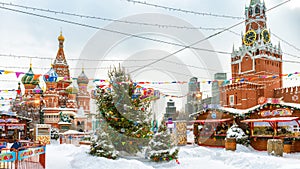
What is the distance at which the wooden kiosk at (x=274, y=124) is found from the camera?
19656mm

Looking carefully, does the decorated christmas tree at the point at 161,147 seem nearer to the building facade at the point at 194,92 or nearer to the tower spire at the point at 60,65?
the building facade at the point at 194,92

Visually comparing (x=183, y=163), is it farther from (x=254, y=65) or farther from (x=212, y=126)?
(x=254, y=65)

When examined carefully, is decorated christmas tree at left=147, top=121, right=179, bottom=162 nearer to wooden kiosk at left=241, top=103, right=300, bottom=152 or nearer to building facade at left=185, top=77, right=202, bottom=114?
building facade at left=185, top=77, right=202, bottom=114

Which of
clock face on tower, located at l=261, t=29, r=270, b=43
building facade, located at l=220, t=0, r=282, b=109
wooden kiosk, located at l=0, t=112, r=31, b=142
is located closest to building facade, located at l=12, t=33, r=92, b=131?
wooden kiosk, located at l=0, t=112, r=31, b=142

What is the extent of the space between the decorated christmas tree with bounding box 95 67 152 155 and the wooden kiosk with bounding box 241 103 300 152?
988cm

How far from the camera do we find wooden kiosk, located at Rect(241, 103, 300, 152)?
19.7 meters

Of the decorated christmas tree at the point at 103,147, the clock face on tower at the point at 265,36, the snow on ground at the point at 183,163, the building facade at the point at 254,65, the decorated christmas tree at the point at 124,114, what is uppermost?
the clock face on tower at the point at 265,36

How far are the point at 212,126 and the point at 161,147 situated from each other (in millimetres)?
14462

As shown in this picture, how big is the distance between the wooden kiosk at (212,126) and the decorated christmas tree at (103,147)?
1396cm

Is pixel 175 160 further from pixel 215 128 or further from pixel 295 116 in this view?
pixel 215 128

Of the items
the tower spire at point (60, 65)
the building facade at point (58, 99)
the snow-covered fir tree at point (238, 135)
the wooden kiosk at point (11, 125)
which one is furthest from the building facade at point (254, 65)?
the wooden kiosk at point (11, 125)

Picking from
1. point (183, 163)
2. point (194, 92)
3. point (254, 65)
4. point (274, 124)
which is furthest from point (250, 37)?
point (183, 163)

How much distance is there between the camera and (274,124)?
67.9 ft

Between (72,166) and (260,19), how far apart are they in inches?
1800
